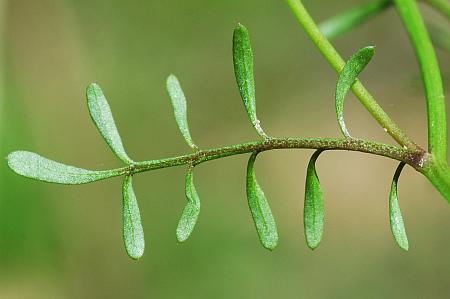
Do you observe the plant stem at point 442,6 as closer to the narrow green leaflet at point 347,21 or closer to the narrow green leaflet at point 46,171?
the narrow green leaflet at point 347,21

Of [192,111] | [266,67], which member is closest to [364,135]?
[266,67]

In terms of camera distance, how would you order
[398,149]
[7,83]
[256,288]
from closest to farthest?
[398,149], [256,288], [7,83]

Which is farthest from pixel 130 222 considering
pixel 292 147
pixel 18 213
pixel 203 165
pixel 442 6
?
pixel 203 165

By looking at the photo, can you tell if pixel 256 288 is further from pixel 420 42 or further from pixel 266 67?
pixel 420 42

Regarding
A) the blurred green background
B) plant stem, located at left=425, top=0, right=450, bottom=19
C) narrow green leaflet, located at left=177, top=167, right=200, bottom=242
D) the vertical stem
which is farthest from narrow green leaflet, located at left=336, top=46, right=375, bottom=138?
the vertical stem

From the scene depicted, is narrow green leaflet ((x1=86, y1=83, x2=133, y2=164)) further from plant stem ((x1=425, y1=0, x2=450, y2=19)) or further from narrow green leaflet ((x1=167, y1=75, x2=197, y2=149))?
plant stem ((x1=425, y1=0, x2=450, y2=19))

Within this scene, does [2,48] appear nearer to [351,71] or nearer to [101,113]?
[101,113]
